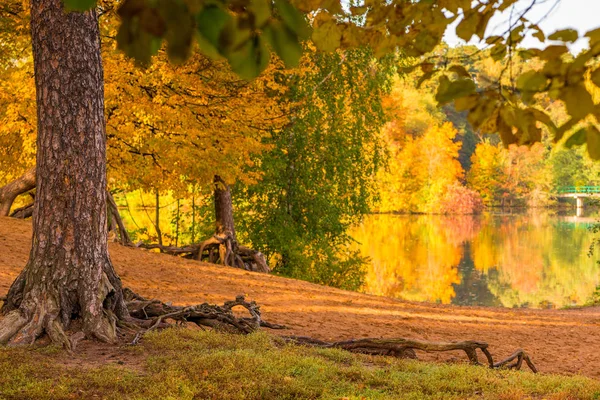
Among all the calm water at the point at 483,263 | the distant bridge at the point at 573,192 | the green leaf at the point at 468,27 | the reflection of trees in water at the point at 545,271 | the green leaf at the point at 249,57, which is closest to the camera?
the green leaf at the point at 249,57

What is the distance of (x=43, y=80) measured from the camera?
18.7ft

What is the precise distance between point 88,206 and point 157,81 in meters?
4.48

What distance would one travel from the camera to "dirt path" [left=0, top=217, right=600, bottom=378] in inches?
317

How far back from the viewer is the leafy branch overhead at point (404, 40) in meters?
1.31

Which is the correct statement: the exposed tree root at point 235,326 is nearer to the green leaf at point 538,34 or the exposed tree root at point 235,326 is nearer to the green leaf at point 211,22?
the green leaf at point 538,34

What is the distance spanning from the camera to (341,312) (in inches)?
364

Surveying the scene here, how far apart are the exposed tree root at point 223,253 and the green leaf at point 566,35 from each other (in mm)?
12116

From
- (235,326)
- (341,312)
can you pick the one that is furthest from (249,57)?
(341,312)

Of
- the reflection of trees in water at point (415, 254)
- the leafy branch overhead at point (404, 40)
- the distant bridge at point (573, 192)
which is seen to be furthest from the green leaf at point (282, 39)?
the distant bridge at point (573, 192)

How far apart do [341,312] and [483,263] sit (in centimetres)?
1795

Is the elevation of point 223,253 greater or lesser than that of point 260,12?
lesser

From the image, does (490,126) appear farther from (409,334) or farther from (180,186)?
(180,186)

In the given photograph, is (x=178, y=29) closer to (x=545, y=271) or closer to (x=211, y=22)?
(x=211, y=22)

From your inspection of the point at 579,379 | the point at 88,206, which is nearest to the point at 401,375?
the point at 579,379
